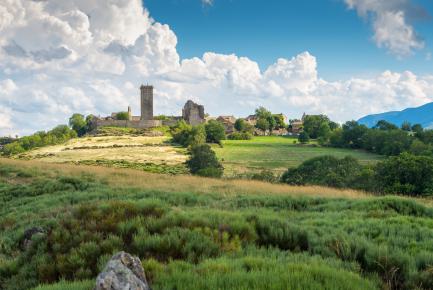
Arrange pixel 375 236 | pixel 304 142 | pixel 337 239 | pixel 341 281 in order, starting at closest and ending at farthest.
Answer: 1. pixel 341 281
2. pixel 337 239
3. pixel 375 236
4. pixel 304 142

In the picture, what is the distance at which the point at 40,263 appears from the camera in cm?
734

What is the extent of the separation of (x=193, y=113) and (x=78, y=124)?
56.0 m

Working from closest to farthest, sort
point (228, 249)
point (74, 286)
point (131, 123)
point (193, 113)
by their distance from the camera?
point (74, 286)
point (228, 249)
point (131, 123)
point (193, 113)

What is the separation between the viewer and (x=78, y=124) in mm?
184125

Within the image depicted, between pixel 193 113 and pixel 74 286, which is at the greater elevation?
pixel 193 113

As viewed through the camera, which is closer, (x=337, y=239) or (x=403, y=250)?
Answer: (x=403, y=250)

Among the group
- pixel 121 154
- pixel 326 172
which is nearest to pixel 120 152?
pixel 121 154

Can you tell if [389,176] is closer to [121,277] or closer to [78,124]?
[121,277]

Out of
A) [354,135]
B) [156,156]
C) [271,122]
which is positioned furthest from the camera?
[271,122]

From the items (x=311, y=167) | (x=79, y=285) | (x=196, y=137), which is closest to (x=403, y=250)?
(x=79, y=285)

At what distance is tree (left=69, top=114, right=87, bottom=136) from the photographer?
182625mm

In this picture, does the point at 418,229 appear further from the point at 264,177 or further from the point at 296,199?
the point at 264,177

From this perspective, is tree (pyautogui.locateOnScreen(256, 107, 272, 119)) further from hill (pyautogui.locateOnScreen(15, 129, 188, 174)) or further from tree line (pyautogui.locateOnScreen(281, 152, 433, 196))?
tree line (pyautogui.locateOnScreen(281, 152, 433, 196))

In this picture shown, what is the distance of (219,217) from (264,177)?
3276cm
